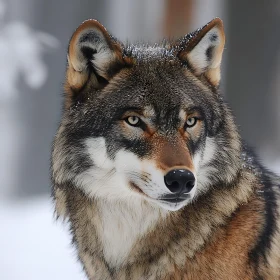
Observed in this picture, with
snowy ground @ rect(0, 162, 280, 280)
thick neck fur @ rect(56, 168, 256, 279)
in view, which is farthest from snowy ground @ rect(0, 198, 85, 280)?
thick neck fur @ rect(56, 168, 256, 279)

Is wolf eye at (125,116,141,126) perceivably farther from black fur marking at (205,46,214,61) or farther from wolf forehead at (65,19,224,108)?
black fur marking at (205,46,214,61)

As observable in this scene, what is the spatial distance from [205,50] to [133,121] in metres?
0.61

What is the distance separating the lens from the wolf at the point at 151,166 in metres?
3.25

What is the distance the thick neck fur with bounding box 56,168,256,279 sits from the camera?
3.41m

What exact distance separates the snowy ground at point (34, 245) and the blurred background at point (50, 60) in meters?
0.03

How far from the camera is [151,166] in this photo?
3.11 metres

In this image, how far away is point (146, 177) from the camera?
3.12 meters

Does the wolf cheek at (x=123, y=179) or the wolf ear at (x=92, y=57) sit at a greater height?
the wolf ear at (x=92, y=57)

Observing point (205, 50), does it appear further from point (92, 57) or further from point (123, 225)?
point (123, 225)

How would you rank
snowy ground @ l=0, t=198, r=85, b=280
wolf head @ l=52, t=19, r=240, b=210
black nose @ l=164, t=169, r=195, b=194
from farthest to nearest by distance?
snowy ground @ l=0, t=198, r=85, b=280 < wolf head @ l=52, t=19, r=240, b=210 < black nose @ l=164, t=169, r=195, b=194

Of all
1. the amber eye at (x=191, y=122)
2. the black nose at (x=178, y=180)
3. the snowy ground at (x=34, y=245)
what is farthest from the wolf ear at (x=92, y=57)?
the snowy ground at (x=34, y=245)

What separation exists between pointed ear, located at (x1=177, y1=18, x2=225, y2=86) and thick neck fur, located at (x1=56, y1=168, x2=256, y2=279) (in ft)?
1.98

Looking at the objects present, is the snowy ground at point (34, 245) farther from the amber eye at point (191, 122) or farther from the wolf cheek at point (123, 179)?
the amber eye at point (191, 122)

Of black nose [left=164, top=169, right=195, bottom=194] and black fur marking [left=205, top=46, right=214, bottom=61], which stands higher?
black fur marking [left=205, top=46, right=214, bottom=61]
